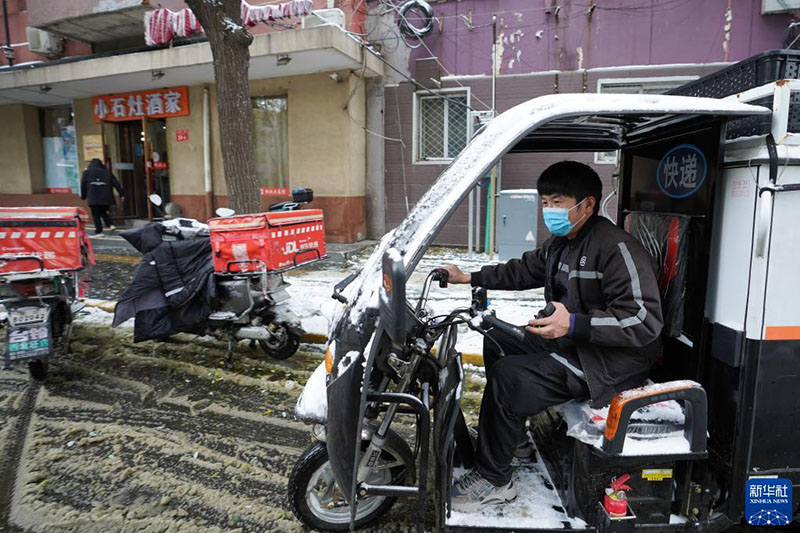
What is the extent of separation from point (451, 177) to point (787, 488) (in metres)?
1.94

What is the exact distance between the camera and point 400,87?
429 inches

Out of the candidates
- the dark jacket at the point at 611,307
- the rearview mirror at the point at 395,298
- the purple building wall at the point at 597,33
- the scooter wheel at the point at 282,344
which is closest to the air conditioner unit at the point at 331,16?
the purple building wall at the point at 597,33

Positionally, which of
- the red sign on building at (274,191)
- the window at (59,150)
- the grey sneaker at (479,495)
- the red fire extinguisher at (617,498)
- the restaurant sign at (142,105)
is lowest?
the grey sneaker at (479,495)

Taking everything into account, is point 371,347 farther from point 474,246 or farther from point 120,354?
point 474,246

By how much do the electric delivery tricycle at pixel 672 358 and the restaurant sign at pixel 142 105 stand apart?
468 inches

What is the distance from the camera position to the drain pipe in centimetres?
1191

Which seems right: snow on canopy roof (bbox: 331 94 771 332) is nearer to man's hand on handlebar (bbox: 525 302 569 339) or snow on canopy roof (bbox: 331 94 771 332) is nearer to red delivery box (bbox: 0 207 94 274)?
man's hand on handlebar (bbox: 525 302 569 339)

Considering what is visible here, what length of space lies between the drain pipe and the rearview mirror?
11367 millimetres

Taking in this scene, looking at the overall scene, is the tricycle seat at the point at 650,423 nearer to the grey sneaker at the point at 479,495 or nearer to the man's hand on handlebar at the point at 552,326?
the man's hand on handlebar at the point at 552,326

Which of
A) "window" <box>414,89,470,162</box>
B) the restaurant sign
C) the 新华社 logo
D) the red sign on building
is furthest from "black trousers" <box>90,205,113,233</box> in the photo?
the 新华社 logo

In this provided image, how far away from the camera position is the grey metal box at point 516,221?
8.64m

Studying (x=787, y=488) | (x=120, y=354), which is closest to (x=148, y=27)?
(x=120, y=354)

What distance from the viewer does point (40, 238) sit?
418cm

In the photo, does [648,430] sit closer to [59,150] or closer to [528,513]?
[528,513]
